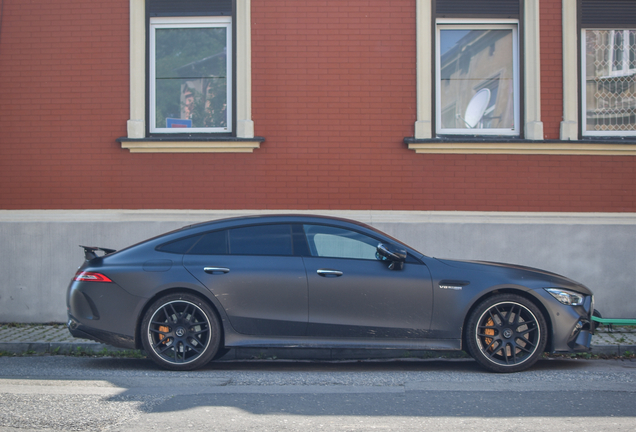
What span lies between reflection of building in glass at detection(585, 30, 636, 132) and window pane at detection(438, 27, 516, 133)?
113 centimetres

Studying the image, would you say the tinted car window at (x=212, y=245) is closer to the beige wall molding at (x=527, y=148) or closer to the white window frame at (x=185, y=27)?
the white window frame at (x=185, y=27)

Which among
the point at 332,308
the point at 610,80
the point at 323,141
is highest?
the point at 610,80

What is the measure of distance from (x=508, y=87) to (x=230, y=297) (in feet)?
20.0

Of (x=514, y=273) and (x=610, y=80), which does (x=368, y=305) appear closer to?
(x=514, y=273)

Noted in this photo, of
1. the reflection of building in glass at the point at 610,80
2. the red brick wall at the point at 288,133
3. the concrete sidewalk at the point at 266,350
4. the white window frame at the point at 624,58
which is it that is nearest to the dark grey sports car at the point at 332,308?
the concrete sidewalk at the point at 266,350

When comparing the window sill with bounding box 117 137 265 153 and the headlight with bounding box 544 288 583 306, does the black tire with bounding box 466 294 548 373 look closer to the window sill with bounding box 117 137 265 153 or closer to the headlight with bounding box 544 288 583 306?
the headlight with bounding box 544 288 583 306

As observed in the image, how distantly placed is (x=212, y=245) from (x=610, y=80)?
22.9ft

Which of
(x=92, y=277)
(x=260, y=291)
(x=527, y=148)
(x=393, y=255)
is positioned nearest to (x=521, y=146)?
(x=527, y=148)

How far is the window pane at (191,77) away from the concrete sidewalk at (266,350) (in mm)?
3694

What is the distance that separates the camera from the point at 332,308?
5902mm

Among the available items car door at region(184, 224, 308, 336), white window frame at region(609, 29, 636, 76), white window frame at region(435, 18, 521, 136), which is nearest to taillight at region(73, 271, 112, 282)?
car door at region(184, 224, 308, 336)

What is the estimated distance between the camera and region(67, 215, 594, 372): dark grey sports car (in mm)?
5887

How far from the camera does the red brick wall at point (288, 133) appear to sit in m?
9.45

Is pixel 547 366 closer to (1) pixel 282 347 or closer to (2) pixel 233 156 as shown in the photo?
(1) pixel 282 347
